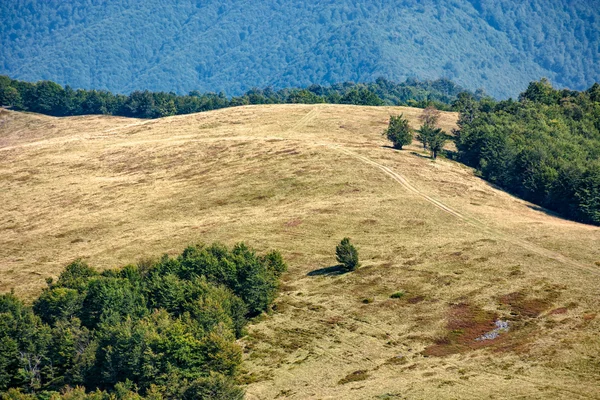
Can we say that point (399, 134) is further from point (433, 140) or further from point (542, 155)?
point (542, 155)

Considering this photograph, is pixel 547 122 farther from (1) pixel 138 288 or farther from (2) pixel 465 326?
(1) pixel 138 288

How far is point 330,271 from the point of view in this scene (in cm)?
10138

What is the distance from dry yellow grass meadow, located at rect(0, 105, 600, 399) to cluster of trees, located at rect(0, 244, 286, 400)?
5.02 meters

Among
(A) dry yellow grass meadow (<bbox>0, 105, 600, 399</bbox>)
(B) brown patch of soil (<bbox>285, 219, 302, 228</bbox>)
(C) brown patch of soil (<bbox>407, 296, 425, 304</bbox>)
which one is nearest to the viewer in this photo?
(A) dry yellow grass meadow (<bbox>0, 105, 600, 399</bbox>)

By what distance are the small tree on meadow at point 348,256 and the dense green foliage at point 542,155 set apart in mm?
55962

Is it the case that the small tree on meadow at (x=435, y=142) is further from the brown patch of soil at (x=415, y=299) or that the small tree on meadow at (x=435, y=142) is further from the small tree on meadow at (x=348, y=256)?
the brown patch of soil at (x=415, y=299)

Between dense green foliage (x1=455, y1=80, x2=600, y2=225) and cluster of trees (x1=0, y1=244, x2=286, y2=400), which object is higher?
dense green foliage (x1=455, y1=80, x2=600, y2=225)

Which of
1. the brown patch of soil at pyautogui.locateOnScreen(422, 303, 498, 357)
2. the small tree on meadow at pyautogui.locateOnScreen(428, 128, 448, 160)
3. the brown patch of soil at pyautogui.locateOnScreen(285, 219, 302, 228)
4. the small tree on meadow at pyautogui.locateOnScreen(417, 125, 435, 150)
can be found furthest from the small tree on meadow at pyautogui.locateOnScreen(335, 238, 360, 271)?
the small tree on meadow at pyautogui.locateOnScreen(417, 125, 435, 150)

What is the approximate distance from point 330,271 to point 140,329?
3489cm

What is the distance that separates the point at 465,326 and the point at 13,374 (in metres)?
56.1

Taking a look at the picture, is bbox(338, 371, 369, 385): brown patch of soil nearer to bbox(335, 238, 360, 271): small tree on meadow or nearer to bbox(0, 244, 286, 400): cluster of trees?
bbox(0, 244, 286, 400): cluster of trees

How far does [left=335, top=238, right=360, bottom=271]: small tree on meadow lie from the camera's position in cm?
9969

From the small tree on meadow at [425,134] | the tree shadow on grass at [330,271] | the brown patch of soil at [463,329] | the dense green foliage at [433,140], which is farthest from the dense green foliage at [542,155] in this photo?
the tree shadow on grass at [330,271]

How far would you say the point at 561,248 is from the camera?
329ft
